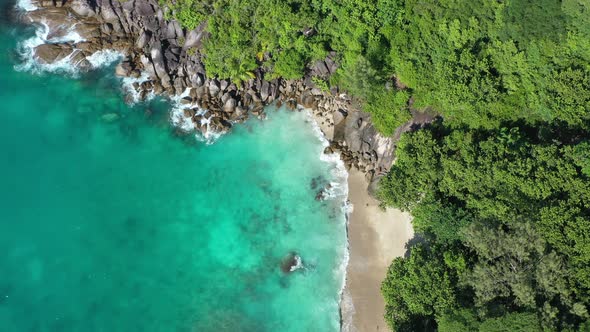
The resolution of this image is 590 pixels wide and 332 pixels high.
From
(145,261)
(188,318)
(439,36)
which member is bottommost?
(188,318)

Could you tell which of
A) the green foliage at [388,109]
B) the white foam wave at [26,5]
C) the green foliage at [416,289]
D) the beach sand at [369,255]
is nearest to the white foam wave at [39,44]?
the white foam wave at [26,5]

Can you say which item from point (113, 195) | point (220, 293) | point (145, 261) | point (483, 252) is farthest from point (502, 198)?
point (113, 195)

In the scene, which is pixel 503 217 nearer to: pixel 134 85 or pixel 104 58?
pixel 134 85

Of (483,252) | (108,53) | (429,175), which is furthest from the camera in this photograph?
(108,53)

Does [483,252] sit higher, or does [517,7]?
[517,7]

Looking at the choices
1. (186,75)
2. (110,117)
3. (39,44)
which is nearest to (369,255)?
(186,75)

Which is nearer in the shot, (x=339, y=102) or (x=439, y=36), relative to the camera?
(x=439, y=36)

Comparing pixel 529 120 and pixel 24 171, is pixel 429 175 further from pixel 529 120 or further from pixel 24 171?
pixel 24 171

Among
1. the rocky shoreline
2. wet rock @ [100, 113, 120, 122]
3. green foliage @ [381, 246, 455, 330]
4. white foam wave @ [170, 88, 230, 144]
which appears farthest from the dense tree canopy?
green foliage @ [381, 246, 455, 330]
